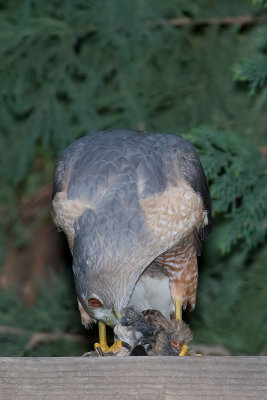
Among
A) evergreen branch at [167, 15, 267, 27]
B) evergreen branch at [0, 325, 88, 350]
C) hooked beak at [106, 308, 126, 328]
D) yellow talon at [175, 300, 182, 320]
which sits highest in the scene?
evergreen branch at [167, 15, 267, 27]

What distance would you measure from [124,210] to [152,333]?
54 centimetres

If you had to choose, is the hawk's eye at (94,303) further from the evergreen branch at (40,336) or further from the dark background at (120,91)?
the evergreen branch at (40,336)

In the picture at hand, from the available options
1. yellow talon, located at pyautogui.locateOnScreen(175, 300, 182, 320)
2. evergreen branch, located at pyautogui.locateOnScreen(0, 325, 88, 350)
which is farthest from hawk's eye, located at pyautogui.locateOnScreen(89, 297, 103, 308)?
evergreen branch, located at pyautogui.locateOnScreen(0, 325, 88, 350)

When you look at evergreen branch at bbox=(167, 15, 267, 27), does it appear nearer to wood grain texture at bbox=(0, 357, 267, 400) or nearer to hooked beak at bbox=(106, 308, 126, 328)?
hooked beak at bbox=(106, 308, 126, 328)

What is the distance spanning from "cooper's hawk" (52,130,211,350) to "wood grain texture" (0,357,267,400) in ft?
2.92

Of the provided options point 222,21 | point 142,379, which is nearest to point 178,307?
point 142,379

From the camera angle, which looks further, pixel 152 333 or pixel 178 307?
pixel 178 307

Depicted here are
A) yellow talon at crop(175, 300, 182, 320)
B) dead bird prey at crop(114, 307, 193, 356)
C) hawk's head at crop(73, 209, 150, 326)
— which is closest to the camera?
dead bird prey at crop(114, 307, 193, 356)

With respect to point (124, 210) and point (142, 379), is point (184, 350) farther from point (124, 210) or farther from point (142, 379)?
point (142, 379)

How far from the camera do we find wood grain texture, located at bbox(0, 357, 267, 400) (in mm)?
2197

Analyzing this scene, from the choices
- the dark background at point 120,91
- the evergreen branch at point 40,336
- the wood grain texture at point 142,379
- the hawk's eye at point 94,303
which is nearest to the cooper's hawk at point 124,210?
the hawk's eye at point 94,303

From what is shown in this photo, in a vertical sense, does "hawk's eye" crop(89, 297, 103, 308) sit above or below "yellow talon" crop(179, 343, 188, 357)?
above

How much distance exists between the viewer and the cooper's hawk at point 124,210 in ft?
10.2

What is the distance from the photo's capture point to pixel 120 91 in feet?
16.7
